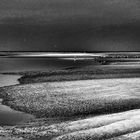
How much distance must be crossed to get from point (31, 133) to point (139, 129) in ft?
12.3

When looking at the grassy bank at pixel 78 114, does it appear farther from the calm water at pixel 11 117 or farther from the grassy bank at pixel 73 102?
the calm water at pixel 11 117

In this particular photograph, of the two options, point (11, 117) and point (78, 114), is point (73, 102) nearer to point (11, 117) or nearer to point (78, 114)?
point (78, 114)

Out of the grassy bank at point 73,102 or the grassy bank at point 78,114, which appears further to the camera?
the grassy bank at point 73,102

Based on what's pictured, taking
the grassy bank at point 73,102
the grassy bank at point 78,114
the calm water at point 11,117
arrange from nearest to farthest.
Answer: the grassy bank at point 78,114, the calm water at point 11,117, the grassy bank at point 73,102

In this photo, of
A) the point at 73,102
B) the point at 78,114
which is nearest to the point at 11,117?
the point at 78,114

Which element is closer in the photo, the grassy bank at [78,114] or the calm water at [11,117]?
the grassy bank at [78,114]

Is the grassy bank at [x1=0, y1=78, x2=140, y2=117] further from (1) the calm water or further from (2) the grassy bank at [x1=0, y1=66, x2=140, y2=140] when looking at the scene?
(1) the calm water

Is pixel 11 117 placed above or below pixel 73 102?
below

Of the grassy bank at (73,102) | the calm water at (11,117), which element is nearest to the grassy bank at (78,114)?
the grassy bank at (73,102)

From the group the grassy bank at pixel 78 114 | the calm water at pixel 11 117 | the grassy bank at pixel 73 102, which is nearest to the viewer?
the grassy bank at pixel 78 114

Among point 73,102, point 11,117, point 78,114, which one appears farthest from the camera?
point 73,102

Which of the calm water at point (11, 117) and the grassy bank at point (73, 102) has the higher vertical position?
the grassy bank at point (73, 102)

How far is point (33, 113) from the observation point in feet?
53.9

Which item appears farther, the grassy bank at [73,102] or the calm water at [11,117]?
the grassy bank at [73,102]
